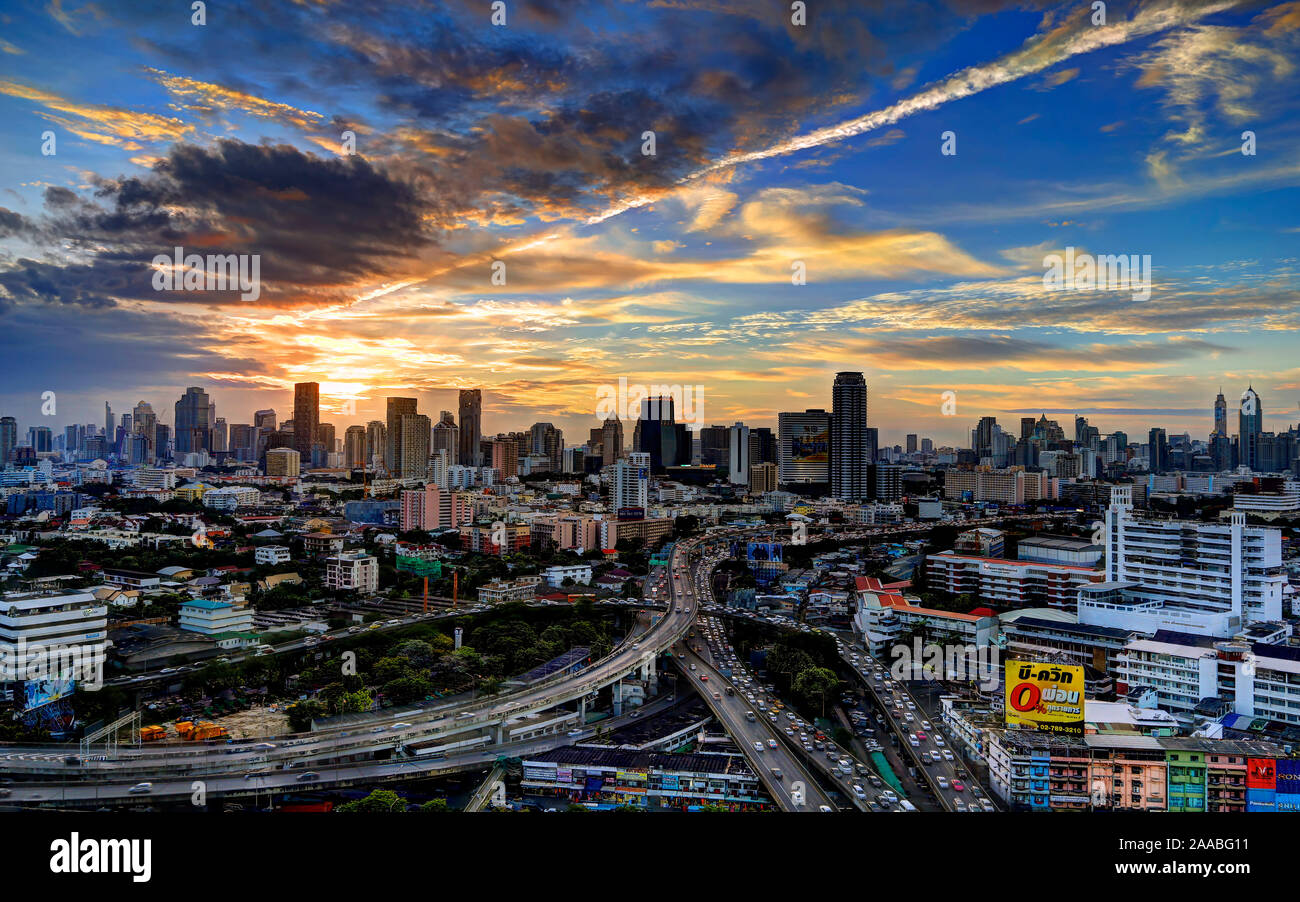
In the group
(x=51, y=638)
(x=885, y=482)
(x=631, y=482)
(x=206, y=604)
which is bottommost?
(x=206, y=604)

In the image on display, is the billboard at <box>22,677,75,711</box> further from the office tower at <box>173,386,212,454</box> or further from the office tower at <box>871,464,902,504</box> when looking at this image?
the office tower at <box>871,464,902,504</box>

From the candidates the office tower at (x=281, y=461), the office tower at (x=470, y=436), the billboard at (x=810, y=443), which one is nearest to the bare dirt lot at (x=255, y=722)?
the office tower at (x=470, y=436)

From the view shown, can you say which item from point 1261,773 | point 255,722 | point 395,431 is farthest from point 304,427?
point 1261,773

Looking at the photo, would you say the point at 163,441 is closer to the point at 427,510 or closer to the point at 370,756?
the point at 427,510

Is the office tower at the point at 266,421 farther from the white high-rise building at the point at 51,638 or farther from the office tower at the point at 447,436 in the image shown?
the white high-rise building at the point at 51,638

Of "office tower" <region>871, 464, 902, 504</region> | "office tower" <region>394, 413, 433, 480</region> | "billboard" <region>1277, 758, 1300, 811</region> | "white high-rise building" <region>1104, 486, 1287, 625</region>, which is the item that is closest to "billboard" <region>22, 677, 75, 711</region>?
"billboard" <region>1277, 758, 1300, 811</region>

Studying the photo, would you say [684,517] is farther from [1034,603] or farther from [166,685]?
[166,685]
